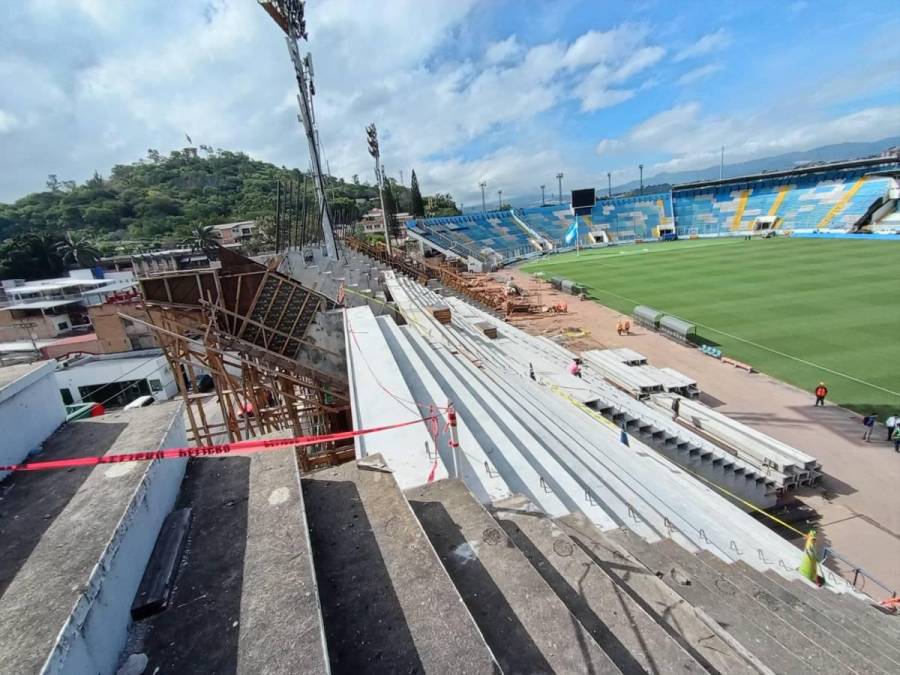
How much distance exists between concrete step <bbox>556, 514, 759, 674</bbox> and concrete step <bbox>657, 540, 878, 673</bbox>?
4.03ft

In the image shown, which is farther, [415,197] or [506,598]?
[415,197]

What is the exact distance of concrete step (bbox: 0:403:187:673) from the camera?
5.18ft

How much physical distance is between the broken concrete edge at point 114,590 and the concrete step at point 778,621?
447 cm

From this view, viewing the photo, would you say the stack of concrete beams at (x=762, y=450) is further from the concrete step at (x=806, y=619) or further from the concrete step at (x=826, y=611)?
the concrete step at (x=806, y=619)

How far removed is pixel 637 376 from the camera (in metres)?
13.5

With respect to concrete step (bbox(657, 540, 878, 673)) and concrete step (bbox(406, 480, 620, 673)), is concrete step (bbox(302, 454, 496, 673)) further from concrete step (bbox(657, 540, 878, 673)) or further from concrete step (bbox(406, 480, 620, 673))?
concrete step (bbox(657, 540, 878, 673))

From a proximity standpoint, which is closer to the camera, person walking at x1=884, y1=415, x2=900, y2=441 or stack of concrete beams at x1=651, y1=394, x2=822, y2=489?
stack of concrete beams at x1=651, y1=394, x2=822, y2=489

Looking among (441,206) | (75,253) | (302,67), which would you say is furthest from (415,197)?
(302,67)

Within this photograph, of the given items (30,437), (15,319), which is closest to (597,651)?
(30,437)

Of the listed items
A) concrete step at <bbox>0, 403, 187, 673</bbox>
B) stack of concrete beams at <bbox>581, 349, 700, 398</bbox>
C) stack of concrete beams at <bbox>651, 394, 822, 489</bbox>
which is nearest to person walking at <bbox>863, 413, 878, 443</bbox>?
stack of concrete beams at <bbox>651, 394, 822, 489</bbox>

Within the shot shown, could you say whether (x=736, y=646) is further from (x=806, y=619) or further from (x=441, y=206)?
(x=441, y=206)

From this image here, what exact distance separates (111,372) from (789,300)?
35072mm

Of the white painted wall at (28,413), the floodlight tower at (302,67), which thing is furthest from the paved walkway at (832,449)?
the floodlight tower at (302,67)

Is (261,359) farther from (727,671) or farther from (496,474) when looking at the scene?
(727,671)
